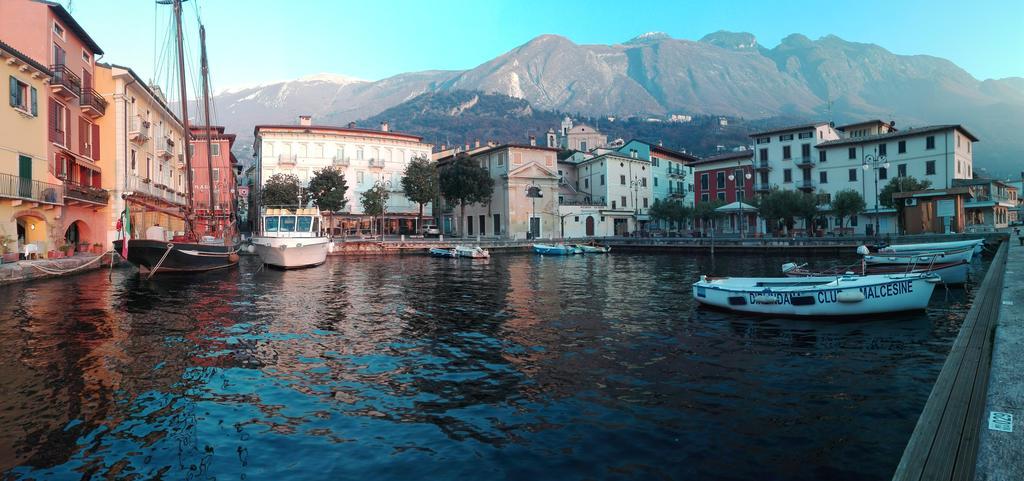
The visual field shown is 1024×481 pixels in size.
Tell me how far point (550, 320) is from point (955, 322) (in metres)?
10.3

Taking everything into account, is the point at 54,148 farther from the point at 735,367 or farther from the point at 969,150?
the point at 969,150

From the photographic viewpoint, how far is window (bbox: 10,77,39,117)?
2391cm

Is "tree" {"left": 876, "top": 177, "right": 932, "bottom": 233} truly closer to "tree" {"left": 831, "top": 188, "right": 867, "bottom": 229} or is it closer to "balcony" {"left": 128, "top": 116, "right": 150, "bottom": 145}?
"tree" {"left": 831, "top": 188, "right": 867, "bottom": 229}

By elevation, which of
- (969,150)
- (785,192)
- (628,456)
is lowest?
(628,456)

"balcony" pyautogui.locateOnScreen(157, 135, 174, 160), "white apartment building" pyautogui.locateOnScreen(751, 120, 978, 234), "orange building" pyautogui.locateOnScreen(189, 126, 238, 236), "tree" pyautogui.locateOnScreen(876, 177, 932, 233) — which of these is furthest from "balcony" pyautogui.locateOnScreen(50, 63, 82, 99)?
"tree" pyautogui.locateOnScreen(876, 177, 932, 233)

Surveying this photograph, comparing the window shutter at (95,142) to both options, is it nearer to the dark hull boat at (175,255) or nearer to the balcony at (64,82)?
the balcony at (64,82)

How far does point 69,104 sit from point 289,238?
13.9 metres

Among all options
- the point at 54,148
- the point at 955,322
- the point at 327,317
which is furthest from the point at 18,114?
the point at 955,322

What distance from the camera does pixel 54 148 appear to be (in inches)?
1067

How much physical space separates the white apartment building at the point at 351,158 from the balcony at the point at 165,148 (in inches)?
646

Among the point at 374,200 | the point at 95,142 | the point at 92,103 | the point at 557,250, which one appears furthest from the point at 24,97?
the point at 557,250

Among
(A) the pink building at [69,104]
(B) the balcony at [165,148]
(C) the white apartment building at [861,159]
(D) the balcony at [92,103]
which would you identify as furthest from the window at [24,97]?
(C) the white apartment building at [861,159]

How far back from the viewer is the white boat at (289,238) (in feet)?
103

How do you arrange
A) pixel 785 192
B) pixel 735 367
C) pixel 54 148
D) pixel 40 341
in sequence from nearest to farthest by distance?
pixel 735 367 < pixel 40 341 < pixel 54 148 < pixel 785 192
